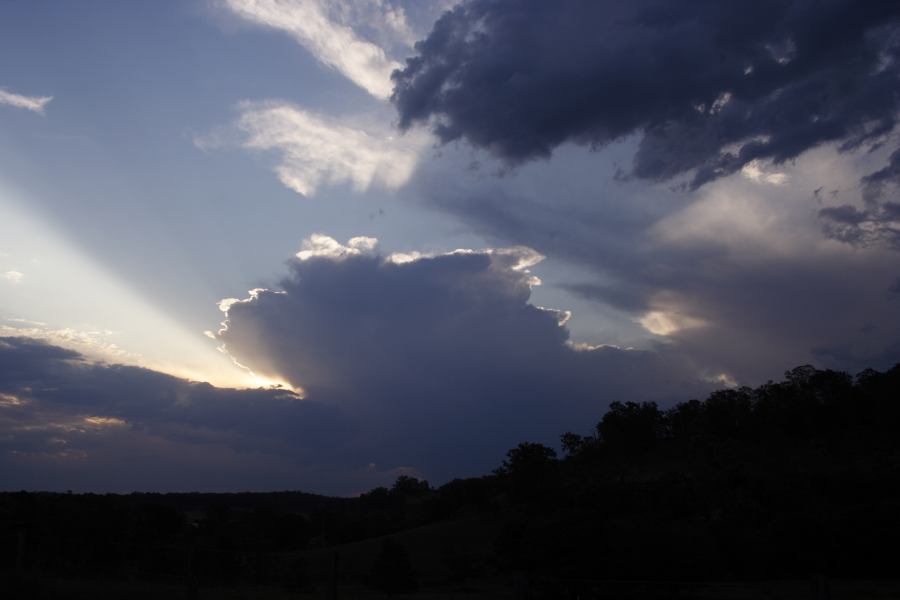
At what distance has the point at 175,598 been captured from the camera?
21.2m

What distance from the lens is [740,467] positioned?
77250 mm

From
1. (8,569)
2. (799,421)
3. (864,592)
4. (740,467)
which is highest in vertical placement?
(799,421)

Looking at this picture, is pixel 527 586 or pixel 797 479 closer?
pixel 527 586

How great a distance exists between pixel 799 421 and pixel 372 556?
60.3m

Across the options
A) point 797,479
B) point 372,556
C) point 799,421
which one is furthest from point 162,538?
point 799,421

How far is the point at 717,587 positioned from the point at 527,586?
422 cm

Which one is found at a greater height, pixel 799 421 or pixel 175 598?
pixel 799 421

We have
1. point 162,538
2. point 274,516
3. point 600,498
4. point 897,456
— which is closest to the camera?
point 162,538

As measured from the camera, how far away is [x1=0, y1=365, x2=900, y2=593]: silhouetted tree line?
34281 millimetres

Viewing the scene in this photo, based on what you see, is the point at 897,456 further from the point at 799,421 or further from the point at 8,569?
the point at 8,569

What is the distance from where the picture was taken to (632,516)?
4553 centimetres

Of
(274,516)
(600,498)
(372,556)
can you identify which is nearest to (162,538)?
(372,556)

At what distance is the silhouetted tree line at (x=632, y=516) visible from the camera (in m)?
34.3

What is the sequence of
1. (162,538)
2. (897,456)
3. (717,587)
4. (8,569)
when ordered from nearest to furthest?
(717,587) → (8,569) → (162,538) → (897,456)
